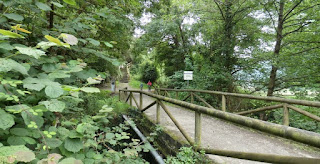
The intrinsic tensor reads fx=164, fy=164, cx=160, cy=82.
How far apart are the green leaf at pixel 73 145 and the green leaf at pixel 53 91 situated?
1.16 ft

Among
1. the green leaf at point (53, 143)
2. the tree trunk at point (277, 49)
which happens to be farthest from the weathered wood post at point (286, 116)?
the green leaf at point (53, 143)

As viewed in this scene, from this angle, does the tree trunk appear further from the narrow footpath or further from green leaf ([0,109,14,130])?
green leaf ([0,109,14,130])

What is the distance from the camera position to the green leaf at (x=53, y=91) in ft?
2.96

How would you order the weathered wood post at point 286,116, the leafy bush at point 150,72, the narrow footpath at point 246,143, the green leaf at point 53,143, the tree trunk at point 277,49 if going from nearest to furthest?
the green leaf at point 53,143 < the narrow footpath at point 246,143 < the weathered wood post at point 286,116 < the tree trunk at point 277,49 < the leafy bush at point 150,72

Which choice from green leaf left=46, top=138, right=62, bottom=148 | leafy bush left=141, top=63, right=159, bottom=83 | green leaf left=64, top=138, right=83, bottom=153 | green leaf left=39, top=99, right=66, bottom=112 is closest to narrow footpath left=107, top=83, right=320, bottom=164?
green leaf left=64, top=138, right=83, bottom=153

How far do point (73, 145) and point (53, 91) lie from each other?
383 mm

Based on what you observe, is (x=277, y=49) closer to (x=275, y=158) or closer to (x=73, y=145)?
(x=275, y=158)

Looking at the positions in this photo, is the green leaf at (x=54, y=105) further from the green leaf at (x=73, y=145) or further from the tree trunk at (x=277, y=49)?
the tree trunk at (x=277, y=49)

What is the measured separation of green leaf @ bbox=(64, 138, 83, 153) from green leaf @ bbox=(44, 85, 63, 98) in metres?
0.35

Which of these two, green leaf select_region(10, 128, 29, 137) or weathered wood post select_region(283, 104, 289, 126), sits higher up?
green leaf select_region(10, 128, 29, 137)

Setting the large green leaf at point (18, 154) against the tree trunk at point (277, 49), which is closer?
the large green leaf at point (18, 154)

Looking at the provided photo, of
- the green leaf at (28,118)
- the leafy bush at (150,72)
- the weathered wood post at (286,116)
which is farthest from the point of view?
the leafy bush at (150,72)

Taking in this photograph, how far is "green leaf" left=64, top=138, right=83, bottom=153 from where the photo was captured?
1.04 metres

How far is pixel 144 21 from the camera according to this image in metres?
10.4
